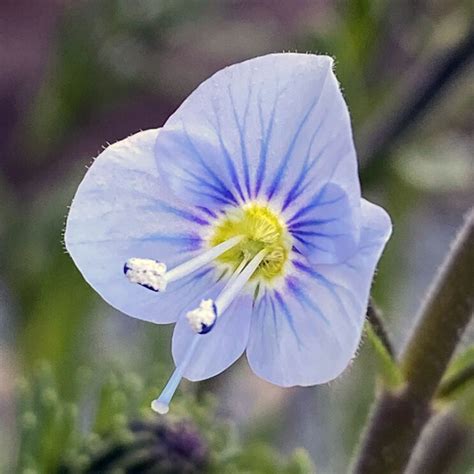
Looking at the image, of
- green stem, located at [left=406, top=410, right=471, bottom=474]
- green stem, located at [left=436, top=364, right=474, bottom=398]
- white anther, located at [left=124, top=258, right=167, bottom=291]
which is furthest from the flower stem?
green stem, located at [left=406, top=410, right=471, bottom=474]

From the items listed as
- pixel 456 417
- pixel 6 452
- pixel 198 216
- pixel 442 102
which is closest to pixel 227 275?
pixel 198 216

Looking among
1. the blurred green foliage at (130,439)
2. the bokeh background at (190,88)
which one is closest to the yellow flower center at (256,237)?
the blurred green foliage at (130,439)

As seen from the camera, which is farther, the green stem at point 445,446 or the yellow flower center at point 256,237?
the green stem at point 445,446

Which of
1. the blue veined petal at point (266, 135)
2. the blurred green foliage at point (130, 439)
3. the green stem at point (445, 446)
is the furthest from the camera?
the green stem at point (445, 446)

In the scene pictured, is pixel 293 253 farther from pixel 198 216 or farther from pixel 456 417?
pixel 456 417

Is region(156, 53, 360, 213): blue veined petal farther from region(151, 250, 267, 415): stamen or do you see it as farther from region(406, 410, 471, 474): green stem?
region(406, 410, 471, 474): green stem

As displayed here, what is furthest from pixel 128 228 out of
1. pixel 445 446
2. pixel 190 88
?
pixel 190 88

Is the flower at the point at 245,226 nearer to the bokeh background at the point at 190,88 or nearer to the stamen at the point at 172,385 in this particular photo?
the stamen at the point at 172,385
